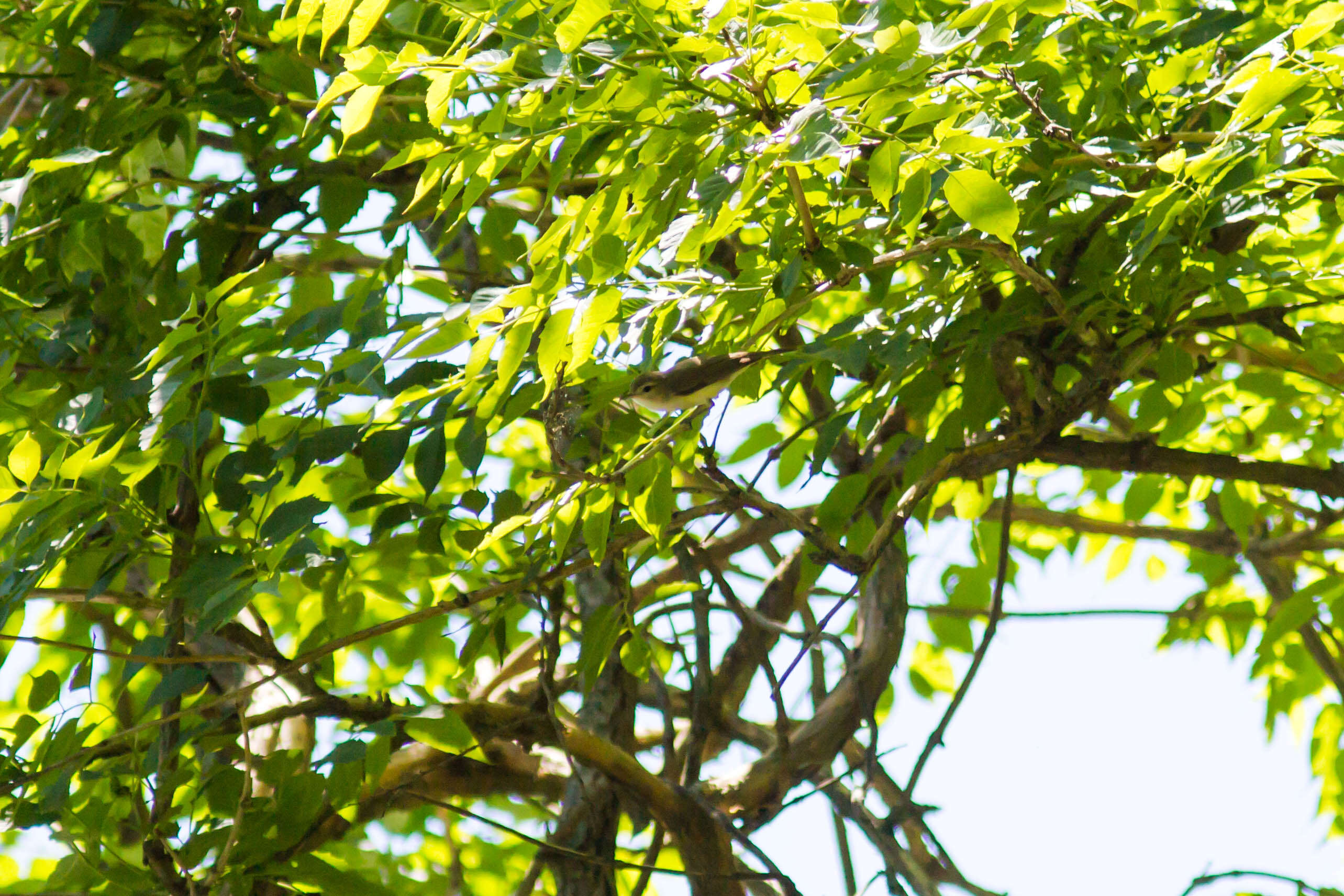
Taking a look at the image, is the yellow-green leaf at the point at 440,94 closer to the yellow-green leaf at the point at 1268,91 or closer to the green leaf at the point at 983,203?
the green leaf at the point at 983,203

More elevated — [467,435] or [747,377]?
[747,377]

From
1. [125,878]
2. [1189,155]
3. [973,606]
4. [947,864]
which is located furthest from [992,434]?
[125,878]

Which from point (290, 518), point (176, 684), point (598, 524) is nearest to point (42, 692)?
point (176, 684)

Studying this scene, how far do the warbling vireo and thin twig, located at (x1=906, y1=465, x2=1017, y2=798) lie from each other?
571 mm

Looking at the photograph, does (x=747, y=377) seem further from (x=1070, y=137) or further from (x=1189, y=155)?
(x=1189, y=155)

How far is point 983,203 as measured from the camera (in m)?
1.19

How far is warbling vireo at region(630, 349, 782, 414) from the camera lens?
1.61m

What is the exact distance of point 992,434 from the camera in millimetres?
1947

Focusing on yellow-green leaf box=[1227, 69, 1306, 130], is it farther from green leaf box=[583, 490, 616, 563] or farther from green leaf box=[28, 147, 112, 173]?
green leaf box=[28, 147, 112, 173]

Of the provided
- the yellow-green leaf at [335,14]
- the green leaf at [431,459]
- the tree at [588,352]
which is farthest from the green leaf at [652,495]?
the yellow-green leaf at [335,14]

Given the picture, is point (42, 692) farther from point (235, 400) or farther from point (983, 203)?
point (983, 203)

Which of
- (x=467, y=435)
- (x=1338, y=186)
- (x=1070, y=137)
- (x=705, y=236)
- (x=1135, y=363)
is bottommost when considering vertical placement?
(x=467, y=435)

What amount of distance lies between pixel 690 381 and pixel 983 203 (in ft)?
1.88

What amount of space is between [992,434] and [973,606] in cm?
120
